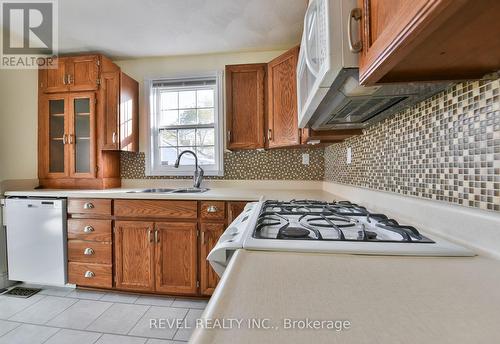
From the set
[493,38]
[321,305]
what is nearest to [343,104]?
[493,38]

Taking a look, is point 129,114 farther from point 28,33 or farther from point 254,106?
point 254,106

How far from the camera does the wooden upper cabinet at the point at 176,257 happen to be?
192cm

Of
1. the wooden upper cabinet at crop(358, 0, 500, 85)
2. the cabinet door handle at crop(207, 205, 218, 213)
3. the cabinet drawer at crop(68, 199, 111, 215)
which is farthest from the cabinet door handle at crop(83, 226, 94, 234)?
the wooden upper cabinet at crop(358, 0, 500, 85)

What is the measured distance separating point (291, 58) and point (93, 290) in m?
2.57

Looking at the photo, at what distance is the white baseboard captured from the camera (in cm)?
59

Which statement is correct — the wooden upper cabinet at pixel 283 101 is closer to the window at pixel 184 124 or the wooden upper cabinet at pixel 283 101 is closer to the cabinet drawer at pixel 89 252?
the window at pixel 184 124

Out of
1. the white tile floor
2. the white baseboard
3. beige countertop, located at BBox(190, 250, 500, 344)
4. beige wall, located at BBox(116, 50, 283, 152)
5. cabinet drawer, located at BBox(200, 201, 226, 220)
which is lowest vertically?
the white tile floor

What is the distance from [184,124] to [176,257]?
1.44 meters

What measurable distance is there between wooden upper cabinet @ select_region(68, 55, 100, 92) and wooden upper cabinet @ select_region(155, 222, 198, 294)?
1579 millimetres

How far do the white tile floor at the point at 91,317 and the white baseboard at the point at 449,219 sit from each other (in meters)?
1.47

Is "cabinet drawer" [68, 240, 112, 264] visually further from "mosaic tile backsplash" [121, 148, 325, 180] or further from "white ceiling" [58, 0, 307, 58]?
"white ceiling" [58, 0, 307, 58]

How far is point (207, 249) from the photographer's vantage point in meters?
1.92

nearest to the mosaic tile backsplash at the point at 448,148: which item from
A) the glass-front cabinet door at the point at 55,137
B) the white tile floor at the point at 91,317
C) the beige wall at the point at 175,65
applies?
the white tile floor at the point at 91,317

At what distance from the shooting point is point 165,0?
69.7 inches
